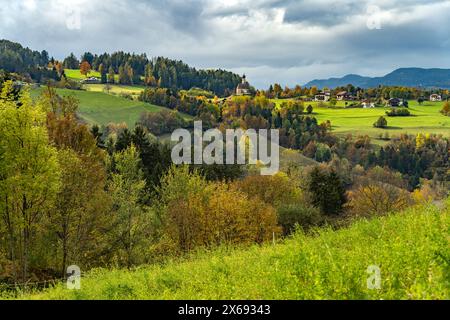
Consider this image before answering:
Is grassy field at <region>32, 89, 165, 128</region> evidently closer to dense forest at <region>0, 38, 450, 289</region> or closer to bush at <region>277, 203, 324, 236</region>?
dense forest at <region>0, 38, 450, 289</region>

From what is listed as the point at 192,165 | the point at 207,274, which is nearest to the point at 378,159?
the point at 192,165

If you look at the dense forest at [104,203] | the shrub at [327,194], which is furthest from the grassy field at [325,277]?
the shrub at [327,194]

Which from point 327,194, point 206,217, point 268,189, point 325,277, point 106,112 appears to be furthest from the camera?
point 106,112

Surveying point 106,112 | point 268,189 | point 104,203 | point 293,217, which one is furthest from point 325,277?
point 106,112

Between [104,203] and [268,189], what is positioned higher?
[104,203]

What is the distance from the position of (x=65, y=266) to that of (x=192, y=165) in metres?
55.8

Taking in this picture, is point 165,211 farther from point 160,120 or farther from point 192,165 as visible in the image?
point 160,120

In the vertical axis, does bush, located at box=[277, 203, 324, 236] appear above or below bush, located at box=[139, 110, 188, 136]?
below

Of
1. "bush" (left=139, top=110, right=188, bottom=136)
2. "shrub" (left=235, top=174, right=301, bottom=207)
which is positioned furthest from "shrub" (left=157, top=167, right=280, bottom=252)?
"bush" (left=139, top=110, right=188, bottom=136)

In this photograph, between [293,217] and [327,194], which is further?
[327,194]

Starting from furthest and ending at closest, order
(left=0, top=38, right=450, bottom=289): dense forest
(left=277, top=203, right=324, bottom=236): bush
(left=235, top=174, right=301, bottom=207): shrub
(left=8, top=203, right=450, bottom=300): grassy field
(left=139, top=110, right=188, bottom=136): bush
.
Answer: (left=139, top=110, right=188, bottom=136): bush → (left=235, top=174, right=301, bottom=207): shrub → (left=277, top=203, right=324, bottom=236): bush → (left=0, top=38, right=450, bottom=289): dense forest → (left=8, top=203, right=450, bottom=300): grassy field

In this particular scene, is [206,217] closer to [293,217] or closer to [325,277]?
[293,217]

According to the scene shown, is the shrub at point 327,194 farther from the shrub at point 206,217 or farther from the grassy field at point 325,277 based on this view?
the grassy field at point 325,277

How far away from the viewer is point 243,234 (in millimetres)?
47812
